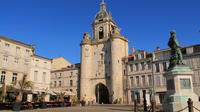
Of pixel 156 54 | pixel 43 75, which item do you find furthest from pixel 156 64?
pixel 43 75

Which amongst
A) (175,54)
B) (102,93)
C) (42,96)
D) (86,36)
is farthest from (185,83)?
(86,36)

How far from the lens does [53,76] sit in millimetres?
57625

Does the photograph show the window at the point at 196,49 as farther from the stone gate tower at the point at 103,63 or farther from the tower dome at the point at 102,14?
the tower dome at the point at 102,14

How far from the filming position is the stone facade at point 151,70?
35562 mm

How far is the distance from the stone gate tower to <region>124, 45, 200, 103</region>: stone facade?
209 centimetres

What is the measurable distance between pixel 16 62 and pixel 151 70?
2488 cm

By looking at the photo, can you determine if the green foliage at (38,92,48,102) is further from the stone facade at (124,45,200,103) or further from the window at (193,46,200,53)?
the window at (193,46,200,53)

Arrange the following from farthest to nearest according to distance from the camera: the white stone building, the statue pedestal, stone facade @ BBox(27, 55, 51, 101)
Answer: the white stone building < stone facade @ BBox(27, 55, 51, 101) < the statue pedestal

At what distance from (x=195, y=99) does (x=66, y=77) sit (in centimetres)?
4439

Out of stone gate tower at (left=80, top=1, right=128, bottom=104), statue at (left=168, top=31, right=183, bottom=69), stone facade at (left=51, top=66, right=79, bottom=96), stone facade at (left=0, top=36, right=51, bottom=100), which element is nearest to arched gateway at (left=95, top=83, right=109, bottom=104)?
stone gate tower at (left=80, top=1, right=128, bottom=104)

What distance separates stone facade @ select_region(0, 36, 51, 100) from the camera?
100ft

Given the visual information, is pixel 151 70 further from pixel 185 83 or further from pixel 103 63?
pixel 185 83

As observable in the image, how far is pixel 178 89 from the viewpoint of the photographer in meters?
13.4

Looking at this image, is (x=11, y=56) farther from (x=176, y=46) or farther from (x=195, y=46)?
(x=195, y=46)
